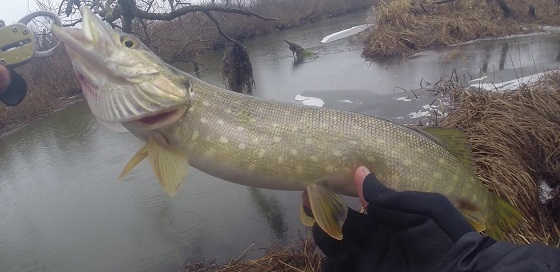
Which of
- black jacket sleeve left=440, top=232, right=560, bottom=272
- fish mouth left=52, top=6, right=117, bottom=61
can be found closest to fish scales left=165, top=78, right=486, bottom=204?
fish mouth left=52, top=6, right=117, bottom=61

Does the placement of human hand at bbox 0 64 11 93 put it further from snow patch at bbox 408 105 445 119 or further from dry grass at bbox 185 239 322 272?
snow patch at bbox 408 105 445 119

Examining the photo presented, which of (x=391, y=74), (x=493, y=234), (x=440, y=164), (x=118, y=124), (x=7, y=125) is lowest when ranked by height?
(x=7, y=125)

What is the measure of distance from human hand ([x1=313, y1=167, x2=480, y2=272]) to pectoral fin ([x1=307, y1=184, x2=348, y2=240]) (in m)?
0.08

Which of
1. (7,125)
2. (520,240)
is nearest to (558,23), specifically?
(520,240)

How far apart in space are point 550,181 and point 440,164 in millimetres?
2138

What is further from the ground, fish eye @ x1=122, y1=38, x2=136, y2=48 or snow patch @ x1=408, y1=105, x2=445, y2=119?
fish eye @ x1=122, y1=38, x2=136, y2=48

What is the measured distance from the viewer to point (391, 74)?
845cm

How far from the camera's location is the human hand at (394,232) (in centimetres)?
148

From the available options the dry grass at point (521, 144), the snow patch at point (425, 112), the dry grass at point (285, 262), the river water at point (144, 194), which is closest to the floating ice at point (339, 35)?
the river water at point (144, 194)

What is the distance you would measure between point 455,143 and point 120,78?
7.01ft

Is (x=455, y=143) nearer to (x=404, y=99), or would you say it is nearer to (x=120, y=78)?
(x=120, y=78)

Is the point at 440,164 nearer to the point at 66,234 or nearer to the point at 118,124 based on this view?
the point at 118,124

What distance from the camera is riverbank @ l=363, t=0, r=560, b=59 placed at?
10438 millimetres

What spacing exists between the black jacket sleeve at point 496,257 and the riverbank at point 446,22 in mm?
9469
